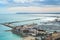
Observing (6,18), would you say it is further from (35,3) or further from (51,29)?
(51,29)

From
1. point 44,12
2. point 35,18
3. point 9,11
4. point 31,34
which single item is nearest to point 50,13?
point 44,12

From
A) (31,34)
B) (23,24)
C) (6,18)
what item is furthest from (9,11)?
(31,34)

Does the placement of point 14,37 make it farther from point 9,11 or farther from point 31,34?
point 9,11

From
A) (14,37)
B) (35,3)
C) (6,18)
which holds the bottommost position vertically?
(14,37)

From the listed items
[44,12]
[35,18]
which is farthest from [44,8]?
[35,18]

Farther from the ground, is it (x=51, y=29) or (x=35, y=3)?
(x=35, y=3)

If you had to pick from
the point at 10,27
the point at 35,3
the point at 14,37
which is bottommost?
the point at 14,37

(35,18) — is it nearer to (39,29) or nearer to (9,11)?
(39,29)

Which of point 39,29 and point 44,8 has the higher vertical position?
point 44,8
